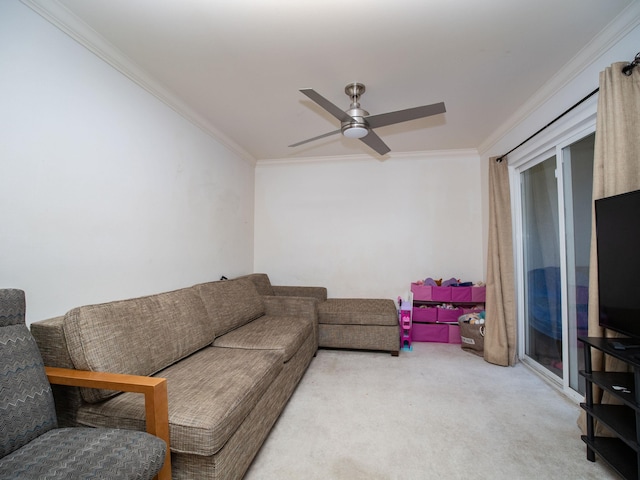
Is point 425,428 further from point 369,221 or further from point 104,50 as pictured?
point 104,50

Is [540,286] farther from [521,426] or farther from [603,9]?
[603,9]

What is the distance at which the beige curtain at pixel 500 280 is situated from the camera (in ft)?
9.45

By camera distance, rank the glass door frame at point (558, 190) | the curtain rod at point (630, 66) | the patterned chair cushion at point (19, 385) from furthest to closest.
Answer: the glass door frame at point (558, 190), the curtain rod at point (630, 66), the patterned chair cushion at point (19, 385)

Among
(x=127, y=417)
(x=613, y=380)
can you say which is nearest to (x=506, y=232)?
(x=613, y=380)

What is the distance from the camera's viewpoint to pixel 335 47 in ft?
6.08

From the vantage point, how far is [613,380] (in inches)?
57.7

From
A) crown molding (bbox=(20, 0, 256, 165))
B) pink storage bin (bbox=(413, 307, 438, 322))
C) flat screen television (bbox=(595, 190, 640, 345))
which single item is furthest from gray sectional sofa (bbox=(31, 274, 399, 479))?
flat screen television (bbox=(595, 190, 640, 345))

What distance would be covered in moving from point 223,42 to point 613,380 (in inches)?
116

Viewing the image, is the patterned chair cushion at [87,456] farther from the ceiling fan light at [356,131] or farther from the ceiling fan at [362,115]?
the ceiling fan light at [356,131]

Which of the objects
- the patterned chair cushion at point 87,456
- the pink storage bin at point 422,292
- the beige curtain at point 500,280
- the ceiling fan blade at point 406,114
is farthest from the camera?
the pink storage bin at point 422,292

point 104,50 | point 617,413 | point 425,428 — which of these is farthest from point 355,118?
point 617,413

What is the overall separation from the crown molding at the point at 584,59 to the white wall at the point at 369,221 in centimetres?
120

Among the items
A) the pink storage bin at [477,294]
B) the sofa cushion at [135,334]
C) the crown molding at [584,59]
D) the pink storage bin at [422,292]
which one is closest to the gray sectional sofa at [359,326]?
the pink storage bin at [422,292]

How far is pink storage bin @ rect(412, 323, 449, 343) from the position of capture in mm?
3586
